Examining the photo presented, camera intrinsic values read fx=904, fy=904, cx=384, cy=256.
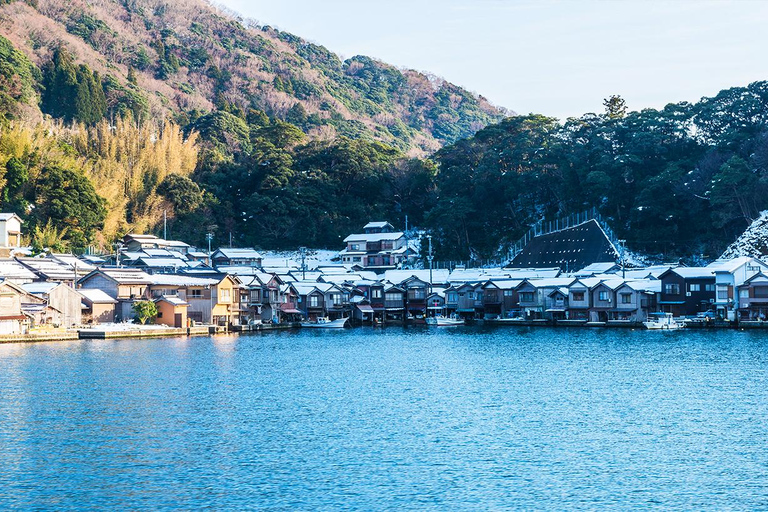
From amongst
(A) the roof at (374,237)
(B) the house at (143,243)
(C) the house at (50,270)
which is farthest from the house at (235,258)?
(C) the house at (50,270)

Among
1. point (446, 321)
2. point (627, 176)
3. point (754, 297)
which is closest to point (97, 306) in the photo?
point (446, 321)

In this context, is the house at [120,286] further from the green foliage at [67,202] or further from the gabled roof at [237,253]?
the gabled roof at [237,253]

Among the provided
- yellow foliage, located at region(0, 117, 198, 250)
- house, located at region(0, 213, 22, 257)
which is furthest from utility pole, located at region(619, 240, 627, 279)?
house, located at region(0, 213, 22, 257)

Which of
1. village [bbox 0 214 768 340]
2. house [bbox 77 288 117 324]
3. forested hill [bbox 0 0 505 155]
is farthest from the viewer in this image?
forested hill [bbox 0 0 505 155]

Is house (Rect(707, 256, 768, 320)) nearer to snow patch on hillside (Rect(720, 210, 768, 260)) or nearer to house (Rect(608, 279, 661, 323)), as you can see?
house (Rect(608, 279, 661, 323))

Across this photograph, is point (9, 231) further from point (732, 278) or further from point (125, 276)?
point (732, 278)
